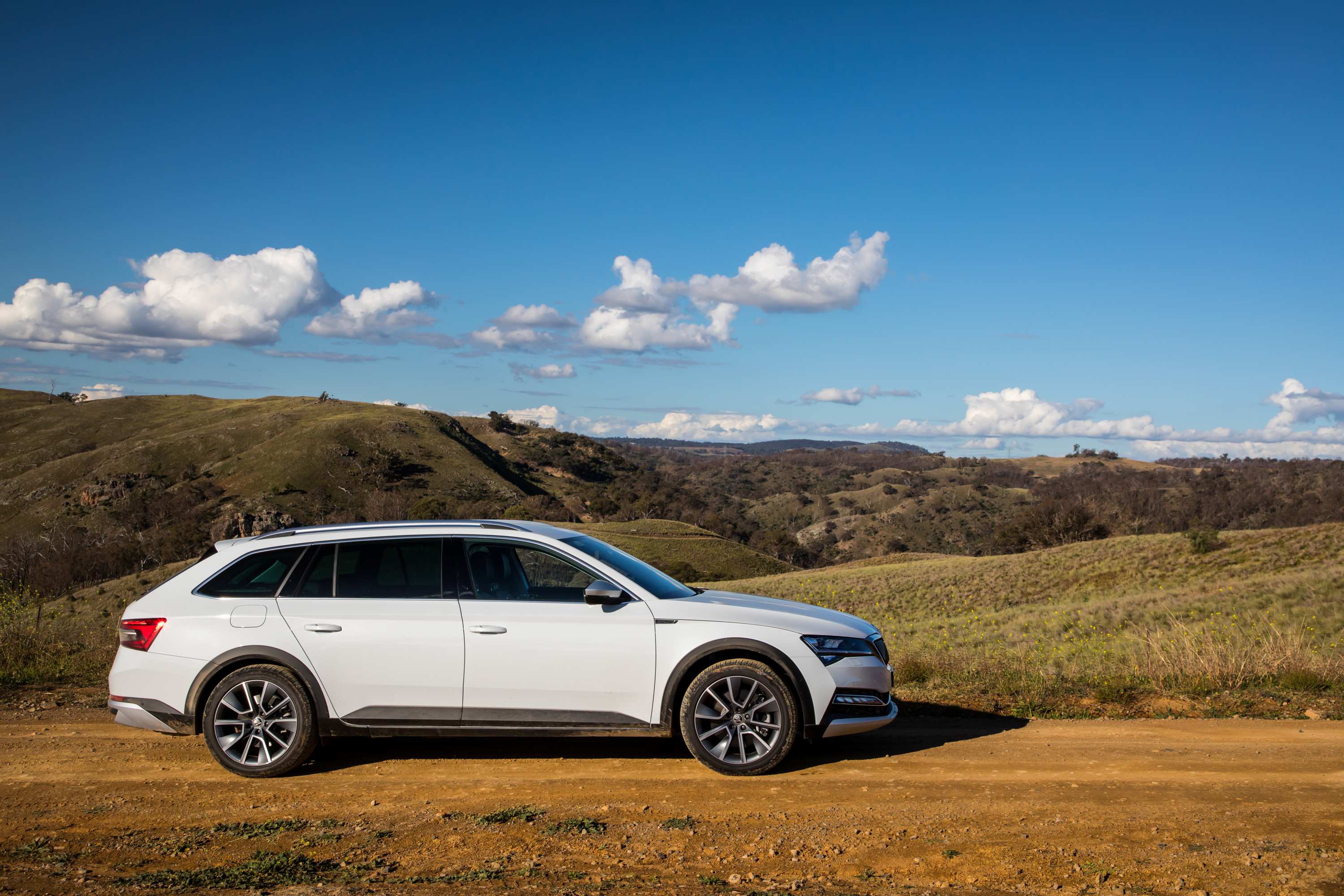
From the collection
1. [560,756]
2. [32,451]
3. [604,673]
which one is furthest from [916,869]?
[32,451]

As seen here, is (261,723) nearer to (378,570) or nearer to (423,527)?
(378,570)

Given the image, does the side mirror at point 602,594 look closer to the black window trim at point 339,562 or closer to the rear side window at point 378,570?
the black window trim at point 339,562

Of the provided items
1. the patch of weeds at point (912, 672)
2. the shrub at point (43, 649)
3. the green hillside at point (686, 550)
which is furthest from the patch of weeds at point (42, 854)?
the green hillside at point (686, 550)

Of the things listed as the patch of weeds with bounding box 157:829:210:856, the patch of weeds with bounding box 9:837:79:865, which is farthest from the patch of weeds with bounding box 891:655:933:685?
the patch of weeds with bounding box 9:837:79:865

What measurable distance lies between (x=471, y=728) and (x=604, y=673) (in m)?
0.93

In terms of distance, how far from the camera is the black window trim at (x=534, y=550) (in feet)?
19.0

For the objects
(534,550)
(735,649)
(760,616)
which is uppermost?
(534,550)

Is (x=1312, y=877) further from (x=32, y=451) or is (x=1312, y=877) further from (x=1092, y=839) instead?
(x=32, y=451)

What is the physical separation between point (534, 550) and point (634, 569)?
710 mm

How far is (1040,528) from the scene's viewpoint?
64.9 m

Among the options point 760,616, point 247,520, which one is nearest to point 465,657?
point 760,616

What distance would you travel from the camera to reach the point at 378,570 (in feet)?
19.7

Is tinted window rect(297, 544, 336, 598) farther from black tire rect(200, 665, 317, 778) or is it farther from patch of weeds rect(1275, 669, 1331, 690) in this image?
patch of weeds rect(1275, 669, 1331, 690)

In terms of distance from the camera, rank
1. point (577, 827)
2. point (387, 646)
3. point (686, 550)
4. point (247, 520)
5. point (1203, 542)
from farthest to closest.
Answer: point (686, 550)
point (247, 520)
point (1203, 542)
point (387, 646)
point (577, 827)
